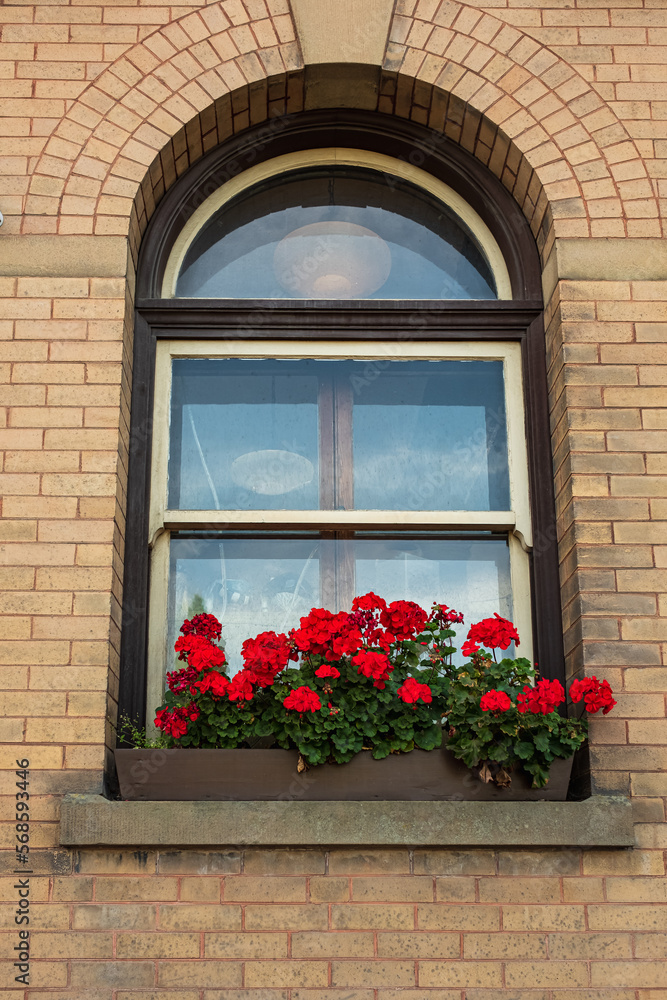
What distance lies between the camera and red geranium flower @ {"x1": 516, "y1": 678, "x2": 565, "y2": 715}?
3.81 m

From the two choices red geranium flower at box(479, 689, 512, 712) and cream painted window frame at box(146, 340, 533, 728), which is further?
cream painted window frame at box(146, 340, 533, 728)

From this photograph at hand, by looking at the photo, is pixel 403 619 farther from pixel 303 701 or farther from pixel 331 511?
pixel 331 511

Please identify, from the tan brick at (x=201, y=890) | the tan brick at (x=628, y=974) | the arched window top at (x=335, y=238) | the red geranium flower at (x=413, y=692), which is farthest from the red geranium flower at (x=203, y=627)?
the tan brick at (x=628, y=974)

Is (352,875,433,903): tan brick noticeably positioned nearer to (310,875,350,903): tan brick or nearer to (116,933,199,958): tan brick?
(310,875,350,903): tan brick

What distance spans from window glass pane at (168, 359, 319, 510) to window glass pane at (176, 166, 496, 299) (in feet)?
1.42

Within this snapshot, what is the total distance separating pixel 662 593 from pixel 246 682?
1.59 metres

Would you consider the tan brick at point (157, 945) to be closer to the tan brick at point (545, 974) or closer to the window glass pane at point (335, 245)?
the tan brick at point (545, 974)

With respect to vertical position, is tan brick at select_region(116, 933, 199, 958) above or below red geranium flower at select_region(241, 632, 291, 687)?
below

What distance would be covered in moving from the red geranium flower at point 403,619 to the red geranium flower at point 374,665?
0.61ft


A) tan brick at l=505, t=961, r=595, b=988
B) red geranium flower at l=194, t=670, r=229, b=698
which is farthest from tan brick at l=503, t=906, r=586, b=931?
red geranium flower at l=194, t=670, r=229, b=698

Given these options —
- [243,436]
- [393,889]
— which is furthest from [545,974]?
[243,436]

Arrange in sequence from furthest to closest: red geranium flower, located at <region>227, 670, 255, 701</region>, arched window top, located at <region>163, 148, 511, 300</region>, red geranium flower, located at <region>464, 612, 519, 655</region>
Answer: arched window top, located at <region>163, 148, 511, 300</region>
red geranium flower, located at <region>464, 612, 519, 655</region>
red geranium flower, located at <region>227, 670, 255, 701</region>

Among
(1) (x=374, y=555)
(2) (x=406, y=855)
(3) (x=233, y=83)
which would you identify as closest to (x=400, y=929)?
(2) (x=406, y=855)

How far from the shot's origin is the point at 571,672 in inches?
166
